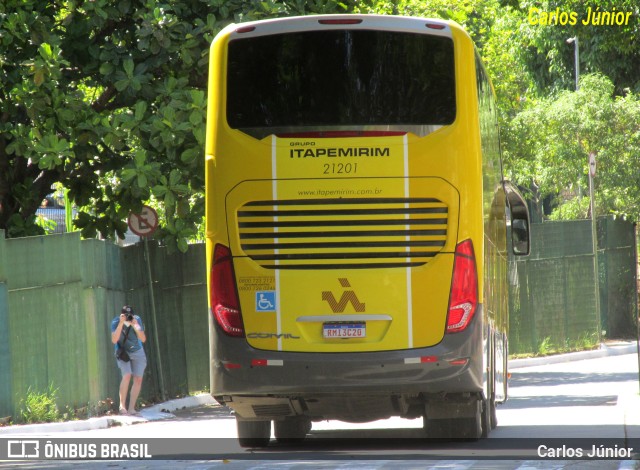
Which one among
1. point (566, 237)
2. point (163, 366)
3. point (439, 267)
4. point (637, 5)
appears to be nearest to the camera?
point (439, 267)

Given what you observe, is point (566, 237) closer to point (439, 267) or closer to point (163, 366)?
point (163, 366)

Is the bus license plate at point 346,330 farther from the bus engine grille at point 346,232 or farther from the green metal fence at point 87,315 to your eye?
the green metal fence at point 87,315

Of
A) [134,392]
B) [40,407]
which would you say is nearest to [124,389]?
[134,392]

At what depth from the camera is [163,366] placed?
77.8ft

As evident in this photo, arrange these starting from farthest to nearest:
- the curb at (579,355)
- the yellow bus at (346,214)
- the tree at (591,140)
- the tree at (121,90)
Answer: the tree at (591,140) < the curb at (579,355) < the tree at (121,90) < the yellow bus at (346,214)

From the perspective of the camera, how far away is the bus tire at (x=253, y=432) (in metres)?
14.5

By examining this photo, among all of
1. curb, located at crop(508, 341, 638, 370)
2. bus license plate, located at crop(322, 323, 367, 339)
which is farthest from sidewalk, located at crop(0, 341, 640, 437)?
bus license plate, located at crop(322, 323, 367, 339)

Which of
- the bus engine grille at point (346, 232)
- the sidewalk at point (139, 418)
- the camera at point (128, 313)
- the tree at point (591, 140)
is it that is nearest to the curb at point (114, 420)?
the sidewalk at point (139, 418)

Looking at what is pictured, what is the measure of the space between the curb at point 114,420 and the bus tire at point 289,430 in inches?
143

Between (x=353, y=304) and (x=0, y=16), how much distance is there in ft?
32.0

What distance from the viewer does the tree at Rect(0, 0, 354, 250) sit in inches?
790

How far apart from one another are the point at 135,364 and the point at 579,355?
14648 millimetres

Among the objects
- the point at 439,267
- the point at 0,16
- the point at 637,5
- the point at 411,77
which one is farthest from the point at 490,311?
the point at 637,5

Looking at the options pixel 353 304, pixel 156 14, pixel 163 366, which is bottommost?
pixel 163 366
